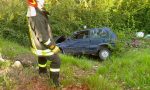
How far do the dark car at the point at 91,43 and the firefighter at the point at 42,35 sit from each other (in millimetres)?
7477

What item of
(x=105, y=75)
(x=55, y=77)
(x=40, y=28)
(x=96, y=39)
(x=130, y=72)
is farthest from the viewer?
(x=96, y=39)

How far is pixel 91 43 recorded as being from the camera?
16.1 meters

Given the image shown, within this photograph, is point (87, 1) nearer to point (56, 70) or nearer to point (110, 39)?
point (110, 39)

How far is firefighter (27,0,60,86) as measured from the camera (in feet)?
26.1

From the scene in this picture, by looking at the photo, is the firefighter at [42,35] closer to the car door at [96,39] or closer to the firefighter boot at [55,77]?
the firefighter boot at [55,77]

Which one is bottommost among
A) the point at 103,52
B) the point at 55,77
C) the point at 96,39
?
the point at 103,52

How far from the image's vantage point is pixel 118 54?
47.6ft

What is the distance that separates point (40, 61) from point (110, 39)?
7.24 m

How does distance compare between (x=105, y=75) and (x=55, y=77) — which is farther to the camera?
(x=105, y=75)

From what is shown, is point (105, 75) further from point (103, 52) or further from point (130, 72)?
point (103, 52)

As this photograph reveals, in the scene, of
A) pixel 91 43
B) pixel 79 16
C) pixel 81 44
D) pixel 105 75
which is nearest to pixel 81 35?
pixel 81 44

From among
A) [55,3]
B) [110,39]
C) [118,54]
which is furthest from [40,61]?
[55,3]

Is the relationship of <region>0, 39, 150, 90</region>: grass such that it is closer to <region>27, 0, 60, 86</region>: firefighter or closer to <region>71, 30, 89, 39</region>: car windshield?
<region>27, 0, 60, 86</region>: firefighter

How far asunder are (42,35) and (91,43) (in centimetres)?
824
